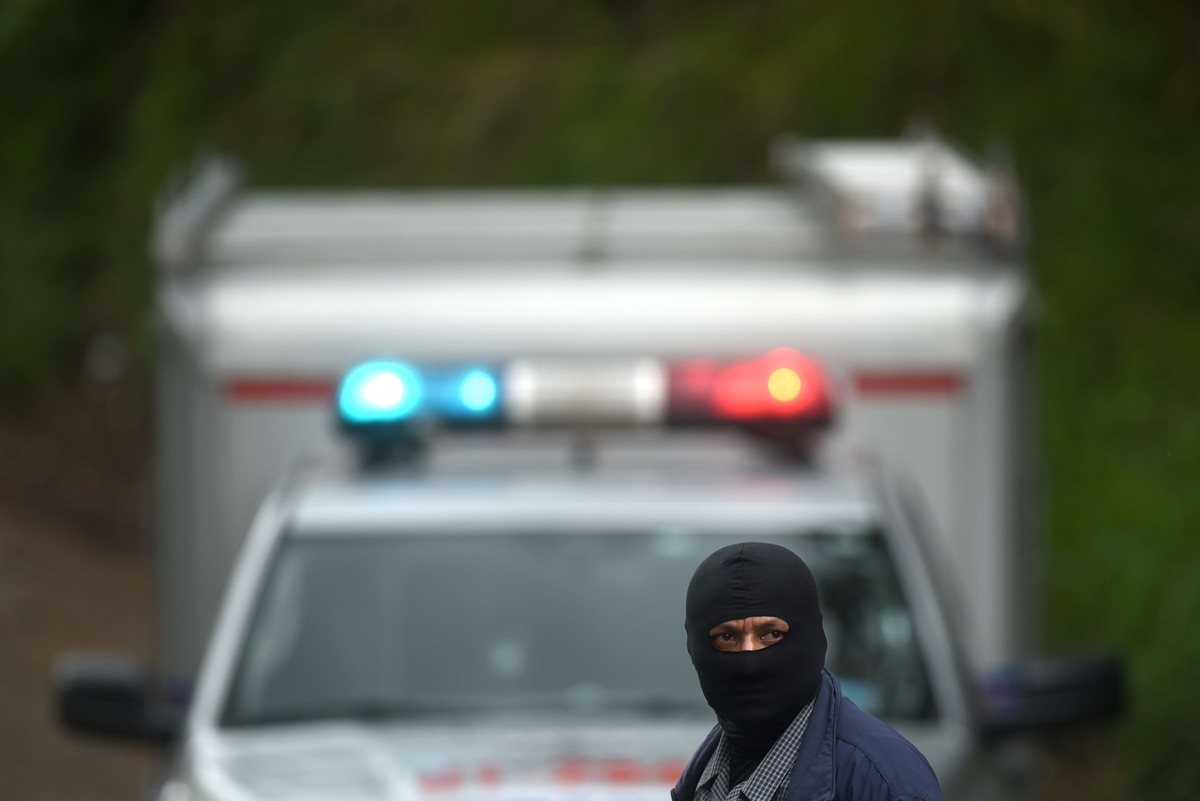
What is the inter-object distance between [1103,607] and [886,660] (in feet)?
15.8

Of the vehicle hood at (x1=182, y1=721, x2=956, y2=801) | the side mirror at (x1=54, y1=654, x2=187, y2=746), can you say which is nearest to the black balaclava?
the vehicle hood at (x1=182, y1=721, x2=956, y2=801)

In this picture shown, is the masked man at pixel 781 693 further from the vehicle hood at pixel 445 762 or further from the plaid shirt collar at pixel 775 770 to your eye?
the vehicle hood at pixel 445 762

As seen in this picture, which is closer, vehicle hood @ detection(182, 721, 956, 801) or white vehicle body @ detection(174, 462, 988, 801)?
vehicle hood @ detection(182, 721, 956, 801)

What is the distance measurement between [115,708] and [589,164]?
8.83 metres

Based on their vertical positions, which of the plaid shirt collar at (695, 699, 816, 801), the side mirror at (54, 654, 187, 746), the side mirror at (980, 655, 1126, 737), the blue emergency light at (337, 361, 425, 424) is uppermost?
the plaid shirt collar at (695, 699, 816, 801)

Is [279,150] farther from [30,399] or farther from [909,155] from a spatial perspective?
[909,155]

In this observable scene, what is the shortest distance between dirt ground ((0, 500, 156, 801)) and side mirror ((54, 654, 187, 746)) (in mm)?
4949

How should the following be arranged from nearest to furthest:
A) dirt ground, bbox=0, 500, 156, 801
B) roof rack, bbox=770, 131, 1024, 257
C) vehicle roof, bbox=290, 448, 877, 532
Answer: vehicle roof, bbox=290, 448, 877, 532, roof rack, bbox=770, 131, 1024, 257, dirt ground, bbox=0, 500, 156, 801

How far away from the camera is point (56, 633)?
13633 millimetres

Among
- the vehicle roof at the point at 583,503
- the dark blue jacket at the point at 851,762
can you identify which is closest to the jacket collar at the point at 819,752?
the dark blue jacket at the point at 851,762

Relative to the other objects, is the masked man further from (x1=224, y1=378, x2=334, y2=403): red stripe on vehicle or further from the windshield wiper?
(x1=224, y1=378, x2=334, y2=403): red stripe on vehicle

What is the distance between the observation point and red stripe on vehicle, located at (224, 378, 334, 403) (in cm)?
603

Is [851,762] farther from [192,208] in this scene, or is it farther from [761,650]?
[192,208]

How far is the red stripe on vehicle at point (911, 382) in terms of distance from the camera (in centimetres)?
596
